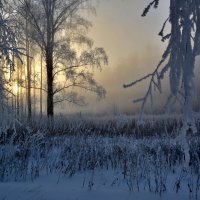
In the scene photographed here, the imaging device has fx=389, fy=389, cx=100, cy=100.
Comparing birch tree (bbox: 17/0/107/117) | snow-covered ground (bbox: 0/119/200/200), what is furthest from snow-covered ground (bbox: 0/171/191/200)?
birch tree (bbox: 17/0/107/117)

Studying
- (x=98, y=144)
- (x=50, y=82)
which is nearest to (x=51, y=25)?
(x=50, y=82)

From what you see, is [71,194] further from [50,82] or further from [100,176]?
[50,82]

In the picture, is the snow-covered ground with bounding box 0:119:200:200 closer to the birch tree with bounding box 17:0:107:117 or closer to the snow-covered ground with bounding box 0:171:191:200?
the snow-covered ground with bounding box 0:171:191:200

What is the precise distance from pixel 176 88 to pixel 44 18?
16.3 m

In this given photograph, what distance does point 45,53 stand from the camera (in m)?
18.3

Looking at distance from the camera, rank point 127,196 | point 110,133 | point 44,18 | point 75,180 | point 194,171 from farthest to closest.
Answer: point 44,18 → point 110,133 → point 194,171 → point 75,180 → point 127,196

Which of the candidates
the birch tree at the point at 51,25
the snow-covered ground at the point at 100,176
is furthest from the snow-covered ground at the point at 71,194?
the birch tree at the point at 51,25

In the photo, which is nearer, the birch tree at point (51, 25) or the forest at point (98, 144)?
the forest at point (98, 144)

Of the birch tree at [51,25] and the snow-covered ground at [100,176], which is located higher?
the birch tree at [51,25]

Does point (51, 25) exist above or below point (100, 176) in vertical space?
above

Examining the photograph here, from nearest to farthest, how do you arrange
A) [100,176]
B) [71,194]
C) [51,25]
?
[71,194] → [100,176] → [51,25]

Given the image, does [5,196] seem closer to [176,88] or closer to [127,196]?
[127,196]

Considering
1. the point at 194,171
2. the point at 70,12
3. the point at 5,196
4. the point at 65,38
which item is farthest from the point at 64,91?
the point at 5,196

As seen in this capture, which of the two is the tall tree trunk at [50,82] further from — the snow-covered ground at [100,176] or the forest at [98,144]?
the snow-covered ground at [100,176]
